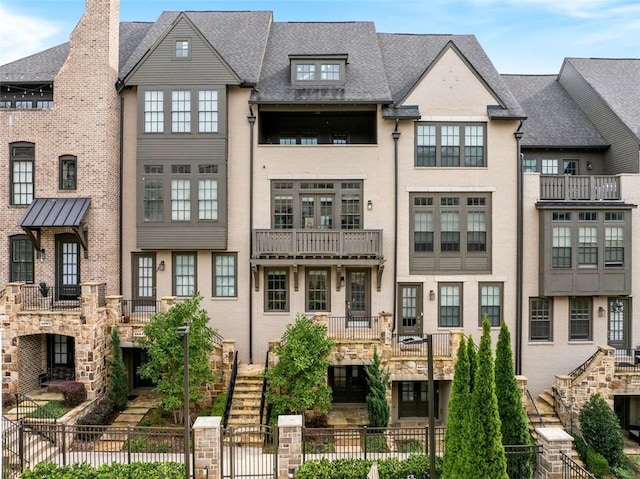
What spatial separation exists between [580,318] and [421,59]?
44.5ft

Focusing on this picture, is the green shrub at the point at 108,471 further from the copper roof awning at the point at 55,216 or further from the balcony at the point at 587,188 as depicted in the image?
the balcony at the point at 587,188

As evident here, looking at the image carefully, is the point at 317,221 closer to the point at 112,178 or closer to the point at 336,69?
the point at 336,69

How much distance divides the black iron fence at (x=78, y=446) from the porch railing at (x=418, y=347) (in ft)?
27.8

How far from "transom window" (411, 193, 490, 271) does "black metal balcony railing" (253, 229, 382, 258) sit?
2.04m

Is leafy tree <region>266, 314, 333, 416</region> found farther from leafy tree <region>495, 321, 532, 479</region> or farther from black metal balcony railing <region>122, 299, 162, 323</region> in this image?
black metal balcony railing <region>122, 299, 162, 323</region>

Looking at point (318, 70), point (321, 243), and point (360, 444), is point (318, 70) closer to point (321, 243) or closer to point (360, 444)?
point (321, 243)

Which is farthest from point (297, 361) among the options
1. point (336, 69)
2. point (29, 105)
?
point (29, 105)

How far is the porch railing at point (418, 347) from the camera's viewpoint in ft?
61.7

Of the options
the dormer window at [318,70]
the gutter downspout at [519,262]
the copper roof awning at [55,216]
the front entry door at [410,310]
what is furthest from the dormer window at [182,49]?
the gutter downspout at [519,262]

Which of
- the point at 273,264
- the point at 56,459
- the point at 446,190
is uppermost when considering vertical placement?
the point at 446,190

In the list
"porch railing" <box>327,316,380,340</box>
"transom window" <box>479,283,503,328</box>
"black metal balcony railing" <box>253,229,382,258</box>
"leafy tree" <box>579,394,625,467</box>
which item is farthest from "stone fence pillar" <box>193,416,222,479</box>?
"leafy tree" <box>579,394,625,467</box>

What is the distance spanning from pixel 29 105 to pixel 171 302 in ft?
35.7

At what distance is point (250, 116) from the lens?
2036 cm

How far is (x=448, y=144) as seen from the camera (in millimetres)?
20562
